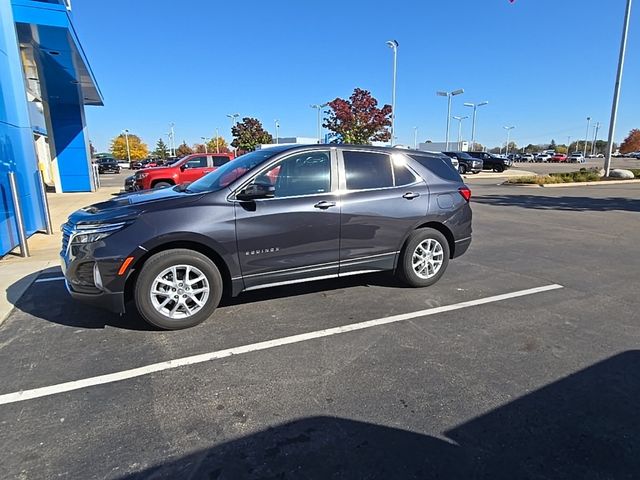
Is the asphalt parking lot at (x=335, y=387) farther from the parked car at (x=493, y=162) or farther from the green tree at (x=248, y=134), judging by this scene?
the green tree at (x=248, y=134)

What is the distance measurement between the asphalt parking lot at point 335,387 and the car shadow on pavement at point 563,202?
383 inches

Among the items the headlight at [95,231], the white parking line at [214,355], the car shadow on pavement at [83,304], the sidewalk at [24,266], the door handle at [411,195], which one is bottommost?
the white parking line at [214,355]

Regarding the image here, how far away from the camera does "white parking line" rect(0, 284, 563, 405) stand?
297 cm

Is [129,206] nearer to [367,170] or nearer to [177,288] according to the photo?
[177,288]

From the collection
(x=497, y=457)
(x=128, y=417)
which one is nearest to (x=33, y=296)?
(x=128, y=417)

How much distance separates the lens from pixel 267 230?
13.8 feet

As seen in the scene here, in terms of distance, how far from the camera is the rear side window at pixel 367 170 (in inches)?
188

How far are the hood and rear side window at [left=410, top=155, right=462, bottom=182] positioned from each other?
290 cm

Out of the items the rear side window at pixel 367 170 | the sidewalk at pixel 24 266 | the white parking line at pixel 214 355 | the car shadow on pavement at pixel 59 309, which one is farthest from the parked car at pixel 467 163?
the car shadow on pavement at pixel 59 309

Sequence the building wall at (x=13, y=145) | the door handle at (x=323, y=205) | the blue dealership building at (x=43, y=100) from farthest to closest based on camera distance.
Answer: the blue dealership building at (x=43, y=100) < the building wall at (x=13, y=145) < the door handle at (x=323, y=205)

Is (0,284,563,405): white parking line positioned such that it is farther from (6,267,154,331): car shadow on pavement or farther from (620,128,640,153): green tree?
(620,128,640,153): green tree

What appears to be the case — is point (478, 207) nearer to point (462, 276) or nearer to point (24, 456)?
point (462, 276)

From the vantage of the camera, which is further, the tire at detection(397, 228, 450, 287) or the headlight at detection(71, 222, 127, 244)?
the tire at detection(397, 228, 450, 287)

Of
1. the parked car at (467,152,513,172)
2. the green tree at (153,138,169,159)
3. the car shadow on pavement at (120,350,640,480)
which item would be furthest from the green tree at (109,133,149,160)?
the car shadow on pavement at (120,350,640,480)
